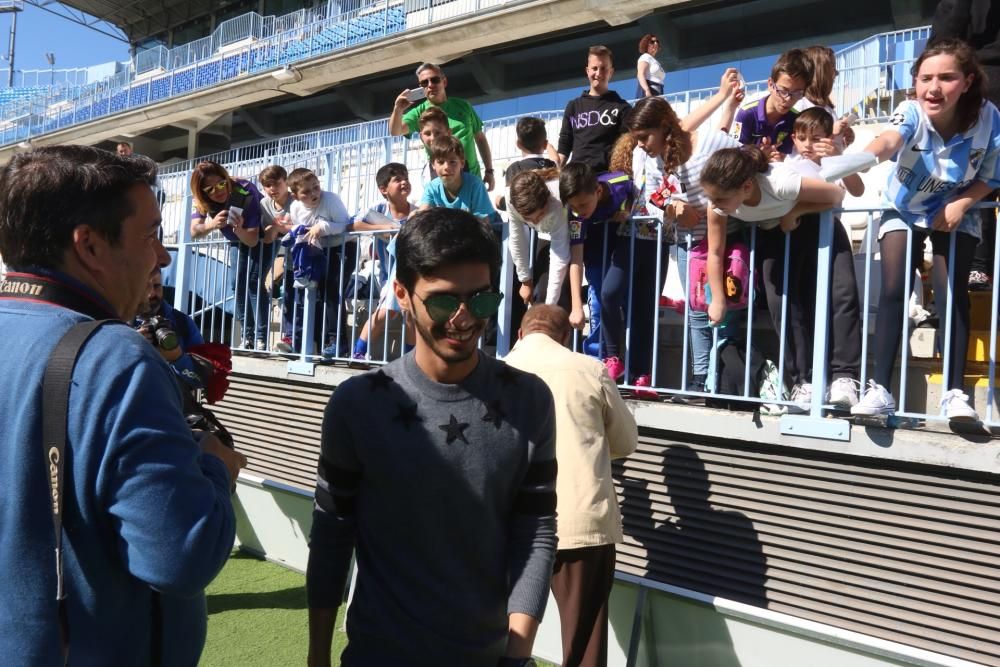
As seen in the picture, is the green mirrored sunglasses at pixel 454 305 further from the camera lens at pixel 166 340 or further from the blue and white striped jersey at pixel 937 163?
the blue and white striped jersey at pixel 937 163

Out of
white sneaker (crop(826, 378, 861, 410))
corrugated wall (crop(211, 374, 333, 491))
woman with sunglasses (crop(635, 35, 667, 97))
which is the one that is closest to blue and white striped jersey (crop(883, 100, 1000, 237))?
white sneaker (crop(826, 378, 861, 410))

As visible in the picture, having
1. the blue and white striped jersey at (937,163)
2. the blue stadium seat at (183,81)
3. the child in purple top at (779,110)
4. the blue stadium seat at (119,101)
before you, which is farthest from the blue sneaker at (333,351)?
the blue stadium seat at (119,101)

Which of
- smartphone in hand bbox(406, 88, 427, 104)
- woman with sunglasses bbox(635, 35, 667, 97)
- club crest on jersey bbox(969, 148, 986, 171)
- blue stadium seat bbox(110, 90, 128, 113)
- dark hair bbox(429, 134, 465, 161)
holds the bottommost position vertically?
club crest on jersey bbox(969, 148, 986, 171)

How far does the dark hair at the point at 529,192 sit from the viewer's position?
4.71 m

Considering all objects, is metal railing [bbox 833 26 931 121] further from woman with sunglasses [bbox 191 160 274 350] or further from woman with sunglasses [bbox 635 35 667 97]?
woman with sunglasses [bbox 191 160 274 350]

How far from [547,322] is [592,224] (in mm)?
1116

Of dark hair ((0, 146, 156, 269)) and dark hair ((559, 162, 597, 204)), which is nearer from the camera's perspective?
dark hair ((0, 146, 156, 269))

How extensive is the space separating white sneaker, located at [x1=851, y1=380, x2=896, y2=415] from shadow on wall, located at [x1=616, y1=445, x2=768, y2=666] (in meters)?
0.80

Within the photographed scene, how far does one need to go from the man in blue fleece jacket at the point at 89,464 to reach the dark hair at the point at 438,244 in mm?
767

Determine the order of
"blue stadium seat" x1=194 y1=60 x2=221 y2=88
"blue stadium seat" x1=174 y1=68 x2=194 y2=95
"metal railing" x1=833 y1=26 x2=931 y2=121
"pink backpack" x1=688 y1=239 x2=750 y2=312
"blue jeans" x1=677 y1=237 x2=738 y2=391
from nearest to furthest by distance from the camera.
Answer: "pink backpack" x1=688 y1=239 x2=750 y2=312
"blue jeans" x1=677 y1=237 x2=738 y2=391
"metal railing" x1=833 y1=26 x2=931 y2=121
"blue stadium seat" x1=194 y1=60 x2=221 y2=88
"blue stadium seat" x1=174 y1=68 x2=194 y2=95

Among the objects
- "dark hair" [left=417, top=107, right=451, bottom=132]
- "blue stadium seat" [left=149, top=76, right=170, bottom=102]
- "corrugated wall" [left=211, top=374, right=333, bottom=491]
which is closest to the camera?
"dark hair" [left=417, top=107, right=451, bottom=132]

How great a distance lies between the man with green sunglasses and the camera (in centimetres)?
214

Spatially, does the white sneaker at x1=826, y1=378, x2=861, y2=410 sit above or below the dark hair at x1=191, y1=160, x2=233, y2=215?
below

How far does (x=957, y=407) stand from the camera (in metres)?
3.38
